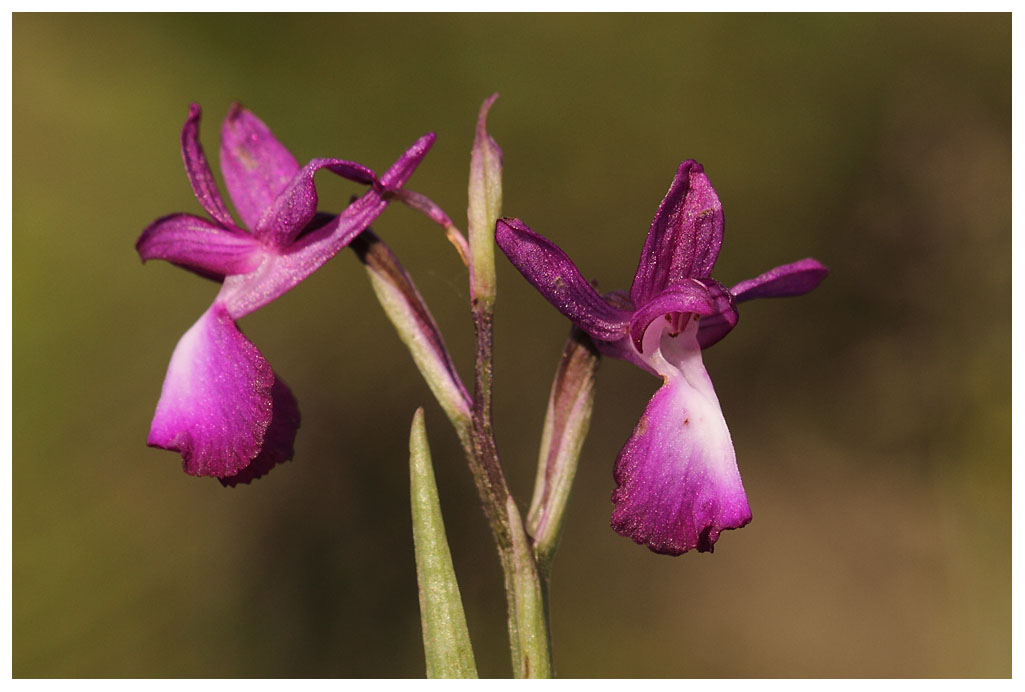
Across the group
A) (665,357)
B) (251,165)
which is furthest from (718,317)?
(251,165)

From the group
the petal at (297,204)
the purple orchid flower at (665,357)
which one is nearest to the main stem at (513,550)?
the purple orchid flower at (665,357)

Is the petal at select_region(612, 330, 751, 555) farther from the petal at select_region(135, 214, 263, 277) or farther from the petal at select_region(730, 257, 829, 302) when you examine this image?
the petal at select_region(135, 214, 263, 277)

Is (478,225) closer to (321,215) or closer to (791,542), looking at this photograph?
(321,215)

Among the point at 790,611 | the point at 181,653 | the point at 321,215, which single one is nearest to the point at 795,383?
the point at 790,611

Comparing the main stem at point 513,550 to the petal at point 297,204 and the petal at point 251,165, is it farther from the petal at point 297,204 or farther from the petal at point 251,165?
the petal at point 251,165

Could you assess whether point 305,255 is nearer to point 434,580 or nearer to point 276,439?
point 276,439

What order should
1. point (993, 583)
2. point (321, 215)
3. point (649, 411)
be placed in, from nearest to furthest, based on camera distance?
point (649, 411), point (321, 215), point (993, 583)
